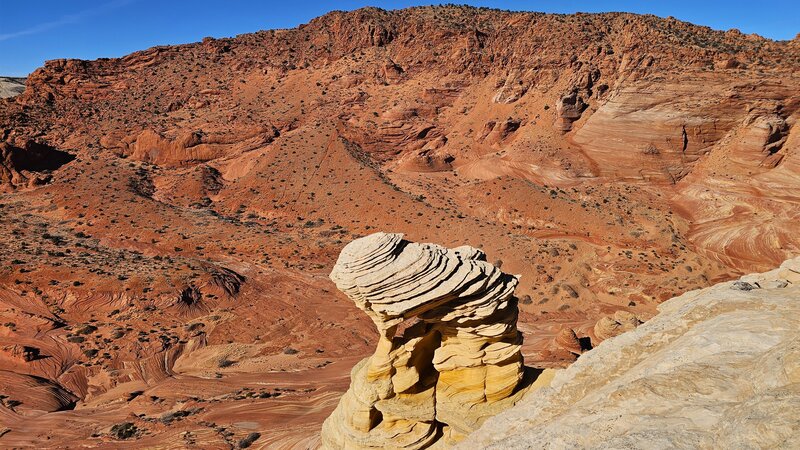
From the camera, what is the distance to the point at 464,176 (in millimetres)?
45812

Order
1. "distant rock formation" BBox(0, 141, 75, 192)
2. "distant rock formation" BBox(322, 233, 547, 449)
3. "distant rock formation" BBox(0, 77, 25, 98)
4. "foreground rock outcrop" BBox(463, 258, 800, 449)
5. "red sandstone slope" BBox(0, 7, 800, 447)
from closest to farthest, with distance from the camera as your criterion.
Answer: "foreground rock outcrop" BBox(463, 258, 800, 449) → "distant rock formation" BBox(322, 233, 547, 449) → "red sandstone slope" BBox(0, 7, 800, 447) → "distant rock formation" BBox(0, 141, 75, 192) → "distant rock formation" BBox(0, 77, 25, 98)

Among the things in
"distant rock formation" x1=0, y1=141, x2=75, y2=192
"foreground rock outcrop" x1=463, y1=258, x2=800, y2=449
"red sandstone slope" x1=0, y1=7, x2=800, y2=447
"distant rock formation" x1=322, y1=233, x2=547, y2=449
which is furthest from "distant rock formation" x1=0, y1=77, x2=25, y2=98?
"foreground rock outcrop" x1=463, y1=258, x2=800, y2=449

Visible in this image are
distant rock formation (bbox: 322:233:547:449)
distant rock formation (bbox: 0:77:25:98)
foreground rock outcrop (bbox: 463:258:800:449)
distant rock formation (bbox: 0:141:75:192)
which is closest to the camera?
foreground rock outcrop (bbox: 463:258:800:449)

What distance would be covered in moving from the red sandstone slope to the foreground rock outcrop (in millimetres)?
9060

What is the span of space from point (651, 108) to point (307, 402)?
35.5 m

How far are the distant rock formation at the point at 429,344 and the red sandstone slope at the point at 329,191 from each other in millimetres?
4256

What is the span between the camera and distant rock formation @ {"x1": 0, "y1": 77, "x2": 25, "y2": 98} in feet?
322

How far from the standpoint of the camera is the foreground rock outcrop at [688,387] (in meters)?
5.19

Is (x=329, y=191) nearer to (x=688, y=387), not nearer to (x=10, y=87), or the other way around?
(x=688, y=387)

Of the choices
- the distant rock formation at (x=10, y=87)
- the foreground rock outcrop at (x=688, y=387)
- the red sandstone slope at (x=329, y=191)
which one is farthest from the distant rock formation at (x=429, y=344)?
the distant rock formation at (x=10, y=87)

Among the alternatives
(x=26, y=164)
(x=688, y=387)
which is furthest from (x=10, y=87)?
(x=688, y=387)

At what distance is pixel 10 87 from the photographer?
10256 cm

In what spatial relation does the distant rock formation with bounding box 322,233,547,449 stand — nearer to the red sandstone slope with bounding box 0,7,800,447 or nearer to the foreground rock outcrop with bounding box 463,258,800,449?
the foreground rock outcrop with bounding box 463,258,800,449

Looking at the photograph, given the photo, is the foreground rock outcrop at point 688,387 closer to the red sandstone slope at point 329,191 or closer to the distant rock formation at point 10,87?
the red sandstone slope at point 329,191
